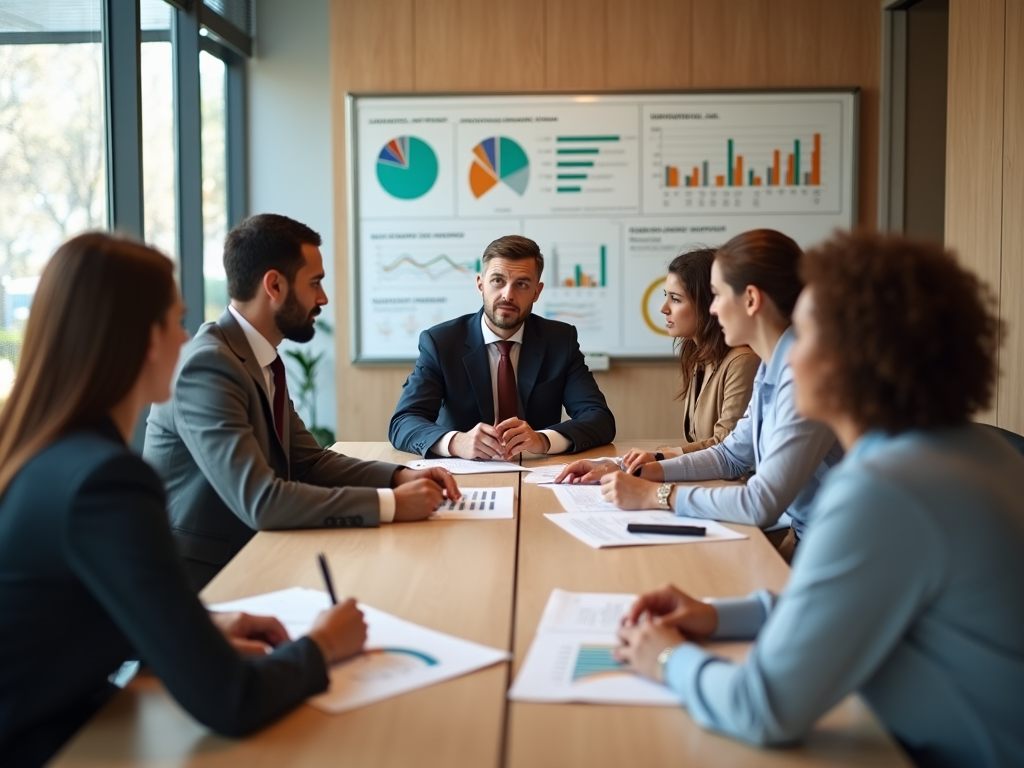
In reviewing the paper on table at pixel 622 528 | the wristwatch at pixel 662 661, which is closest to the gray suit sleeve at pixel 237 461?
the paper on table at pixel 622 528

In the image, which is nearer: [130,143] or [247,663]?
[247,663]

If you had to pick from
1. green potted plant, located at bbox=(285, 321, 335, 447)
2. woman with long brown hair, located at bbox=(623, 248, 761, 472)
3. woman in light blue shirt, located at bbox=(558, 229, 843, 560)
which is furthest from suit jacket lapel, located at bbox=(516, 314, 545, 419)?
green potted plant, located at bbox=(285, 321, 335, 447)

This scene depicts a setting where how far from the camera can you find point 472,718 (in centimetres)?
132

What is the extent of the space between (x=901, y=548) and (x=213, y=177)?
4929mm

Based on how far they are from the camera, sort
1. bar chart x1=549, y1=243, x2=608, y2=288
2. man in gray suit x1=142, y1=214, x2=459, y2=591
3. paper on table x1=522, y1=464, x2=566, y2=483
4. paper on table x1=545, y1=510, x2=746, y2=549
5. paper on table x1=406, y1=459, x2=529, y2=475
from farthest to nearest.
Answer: bar chart x1=549, y1=243, x2=608, y2=288 → paper on table x1=406, y1=459, x2=529, y2=475 → paper on table x1=522, y1=464, x2=566, y2=483 → man in gray suit x1=142, y1=214, x2=459, y2=591 → paper on table x1=545, y1=510, x2=746, y2=549

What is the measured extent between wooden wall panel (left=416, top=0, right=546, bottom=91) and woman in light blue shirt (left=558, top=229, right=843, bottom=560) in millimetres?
3019

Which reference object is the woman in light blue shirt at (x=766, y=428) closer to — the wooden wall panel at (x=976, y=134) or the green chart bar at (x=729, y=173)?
the wooden wall panel at (x=976, y=134)

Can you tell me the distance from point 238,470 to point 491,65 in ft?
11.6

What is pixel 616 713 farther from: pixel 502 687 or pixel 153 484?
pixel 153 484

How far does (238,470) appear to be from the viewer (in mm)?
2287

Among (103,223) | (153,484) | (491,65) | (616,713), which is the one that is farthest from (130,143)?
(616,713)

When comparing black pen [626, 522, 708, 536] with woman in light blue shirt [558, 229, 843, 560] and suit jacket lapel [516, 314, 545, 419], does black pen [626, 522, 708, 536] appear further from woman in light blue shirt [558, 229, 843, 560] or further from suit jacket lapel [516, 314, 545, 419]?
suit jacket lapel [516, 314, 545, 419]

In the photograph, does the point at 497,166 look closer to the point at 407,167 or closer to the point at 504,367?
the point at 407,167

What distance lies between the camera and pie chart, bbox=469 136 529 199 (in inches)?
209
